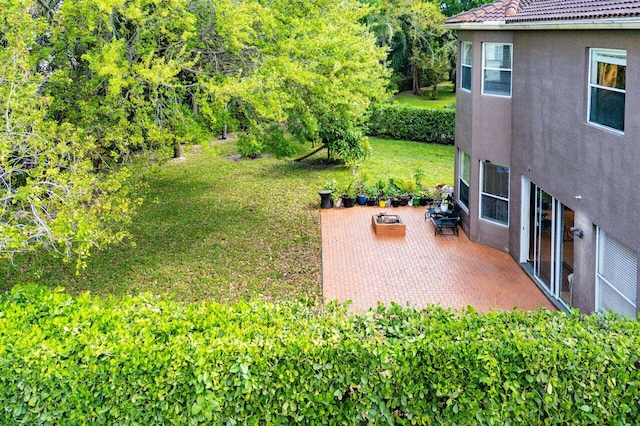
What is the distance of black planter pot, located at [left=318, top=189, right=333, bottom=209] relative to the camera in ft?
77.5

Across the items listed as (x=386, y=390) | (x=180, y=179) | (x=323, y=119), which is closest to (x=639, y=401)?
(x=386, y=390)

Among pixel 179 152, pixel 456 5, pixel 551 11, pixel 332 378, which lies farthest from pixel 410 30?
pixel 332 378

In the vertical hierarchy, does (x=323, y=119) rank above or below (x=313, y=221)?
above

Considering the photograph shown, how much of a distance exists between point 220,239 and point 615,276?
439 inches

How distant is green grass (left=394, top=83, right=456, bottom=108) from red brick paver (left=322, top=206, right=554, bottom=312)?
85.1 ft

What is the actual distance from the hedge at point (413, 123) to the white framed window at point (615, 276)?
2261 cm

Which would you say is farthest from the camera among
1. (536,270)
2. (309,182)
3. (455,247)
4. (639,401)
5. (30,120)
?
(309,182)

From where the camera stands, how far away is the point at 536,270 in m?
16.4

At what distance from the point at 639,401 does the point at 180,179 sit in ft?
73.9

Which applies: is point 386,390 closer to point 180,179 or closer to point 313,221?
point 313,221

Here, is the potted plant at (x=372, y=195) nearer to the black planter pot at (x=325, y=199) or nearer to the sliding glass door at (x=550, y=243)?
the black planter pot at (x=325, y=199)

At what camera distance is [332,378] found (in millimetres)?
7988

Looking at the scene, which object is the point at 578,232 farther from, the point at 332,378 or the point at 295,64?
the point at 295,64

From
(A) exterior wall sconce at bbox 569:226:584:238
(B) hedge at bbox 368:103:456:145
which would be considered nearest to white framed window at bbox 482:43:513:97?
(A) exterior wall sconce at bbox 569:226:584:238
